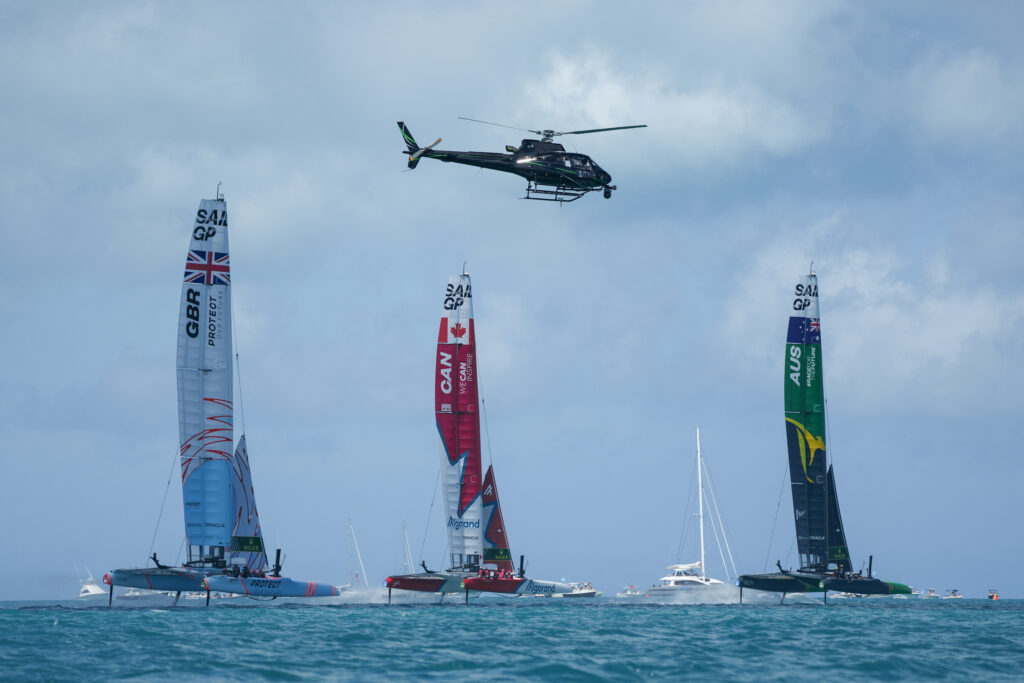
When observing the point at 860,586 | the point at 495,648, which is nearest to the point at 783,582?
the point at 860,586

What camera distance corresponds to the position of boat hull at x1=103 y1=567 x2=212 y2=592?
190 ft

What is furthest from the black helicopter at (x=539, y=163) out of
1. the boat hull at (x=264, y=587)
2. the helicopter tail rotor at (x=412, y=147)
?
the boat hull at (x=264, y=587)

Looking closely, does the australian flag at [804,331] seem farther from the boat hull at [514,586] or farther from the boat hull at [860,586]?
the boat hull at [514,586]

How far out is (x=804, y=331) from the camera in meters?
78.6

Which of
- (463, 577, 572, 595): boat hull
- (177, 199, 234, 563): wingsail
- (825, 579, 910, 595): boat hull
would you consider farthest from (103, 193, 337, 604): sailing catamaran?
(825, 579, 910, 595): boat hull

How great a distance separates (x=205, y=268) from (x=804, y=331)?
40.4 metres

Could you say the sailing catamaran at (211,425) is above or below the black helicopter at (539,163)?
below

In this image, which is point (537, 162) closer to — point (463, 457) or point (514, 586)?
point (463, 457)

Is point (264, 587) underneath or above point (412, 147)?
underneath

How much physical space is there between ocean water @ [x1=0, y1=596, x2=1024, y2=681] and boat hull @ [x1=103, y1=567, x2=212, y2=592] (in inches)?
106

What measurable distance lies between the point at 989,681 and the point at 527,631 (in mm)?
18793

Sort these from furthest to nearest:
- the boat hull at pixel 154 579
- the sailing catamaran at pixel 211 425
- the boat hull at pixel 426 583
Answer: the boat hull at pixel 426 583 → the sailing catamaran at pixel 211 425 → the boat hull at pixel 154 579

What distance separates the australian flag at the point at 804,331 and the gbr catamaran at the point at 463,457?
71.9 feet

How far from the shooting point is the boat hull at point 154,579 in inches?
2275
